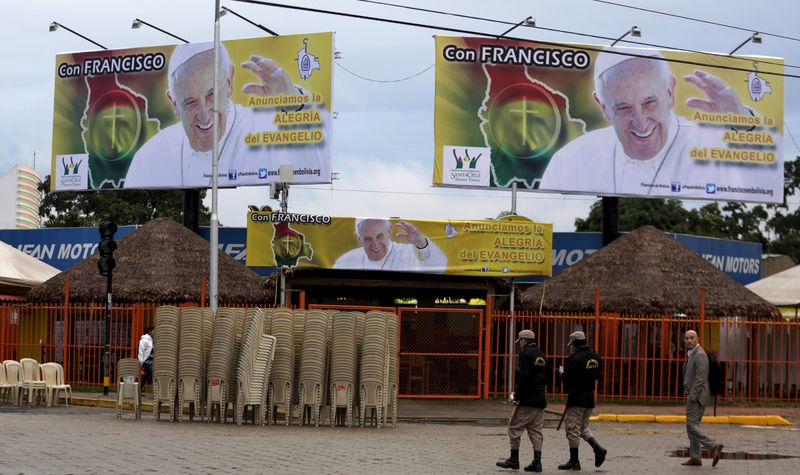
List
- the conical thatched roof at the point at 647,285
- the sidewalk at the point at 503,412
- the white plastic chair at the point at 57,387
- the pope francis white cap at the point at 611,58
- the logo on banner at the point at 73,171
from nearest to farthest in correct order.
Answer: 1. the sidewalk at the point at 503,412
2. the white plastic chair at the point at 57,387
3. the conical thatched roof at the point at 647,285
4. the pope francis white cap at the point at 611,58
5. the logo on banner at the point at 73,171

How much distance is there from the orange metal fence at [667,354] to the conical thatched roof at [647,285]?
431 mm

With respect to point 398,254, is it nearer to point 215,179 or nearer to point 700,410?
point 215,179

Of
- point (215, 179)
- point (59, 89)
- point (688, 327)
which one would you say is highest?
point (59, 89)

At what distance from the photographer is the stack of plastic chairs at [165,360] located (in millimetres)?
19609

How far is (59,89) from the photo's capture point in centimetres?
3738

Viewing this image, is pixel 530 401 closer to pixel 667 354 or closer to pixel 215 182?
pixel 215 182

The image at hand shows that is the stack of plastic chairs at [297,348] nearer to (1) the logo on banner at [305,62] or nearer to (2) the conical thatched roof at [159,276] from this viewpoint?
(2) the conical thatched roof at [159,276]

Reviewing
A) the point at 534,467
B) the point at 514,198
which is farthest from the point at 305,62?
the point at 534,467

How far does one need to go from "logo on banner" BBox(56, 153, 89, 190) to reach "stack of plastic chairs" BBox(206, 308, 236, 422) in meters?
18.4

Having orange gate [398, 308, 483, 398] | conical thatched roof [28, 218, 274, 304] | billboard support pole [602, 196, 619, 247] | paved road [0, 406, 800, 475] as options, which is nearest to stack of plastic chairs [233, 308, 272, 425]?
paved road [0, 406, 800, 475]

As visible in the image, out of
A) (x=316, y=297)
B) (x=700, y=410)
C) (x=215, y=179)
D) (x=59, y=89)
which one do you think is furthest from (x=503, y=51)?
(x=700, y=410)

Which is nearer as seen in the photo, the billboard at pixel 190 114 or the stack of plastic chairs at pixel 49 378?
the stack of plastic chairs at pixel 49 378

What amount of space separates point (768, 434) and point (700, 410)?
701cm

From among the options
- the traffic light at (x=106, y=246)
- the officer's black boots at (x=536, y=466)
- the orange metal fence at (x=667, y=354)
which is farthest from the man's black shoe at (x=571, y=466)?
the traffic light at (x=106, y=246)
